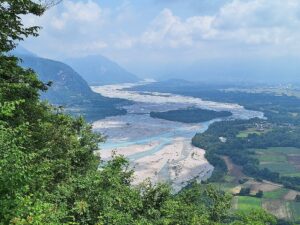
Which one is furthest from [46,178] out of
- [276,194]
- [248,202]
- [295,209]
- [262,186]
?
[262,186]

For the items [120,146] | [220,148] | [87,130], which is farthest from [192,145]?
[87,130]

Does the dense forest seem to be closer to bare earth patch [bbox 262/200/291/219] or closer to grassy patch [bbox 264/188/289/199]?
bare earth patch [bbox 262/200/291/219]

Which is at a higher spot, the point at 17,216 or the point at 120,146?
the point at 17,216

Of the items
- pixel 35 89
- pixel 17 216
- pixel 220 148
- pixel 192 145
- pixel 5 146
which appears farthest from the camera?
pixel 220 148

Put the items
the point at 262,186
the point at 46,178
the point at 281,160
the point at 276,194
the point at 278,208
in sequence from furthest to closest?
the point at 281,160 → the point at 262,186 → the point at 276,194 → the point at 278,208 → the point at 46,178

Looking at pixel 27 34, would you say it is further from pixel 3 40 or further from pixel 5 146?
pixel 5 146

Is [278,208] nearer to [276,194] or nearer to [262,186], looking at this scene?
[276,194]

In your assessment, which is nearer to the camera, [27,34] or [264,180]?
[27,34]
